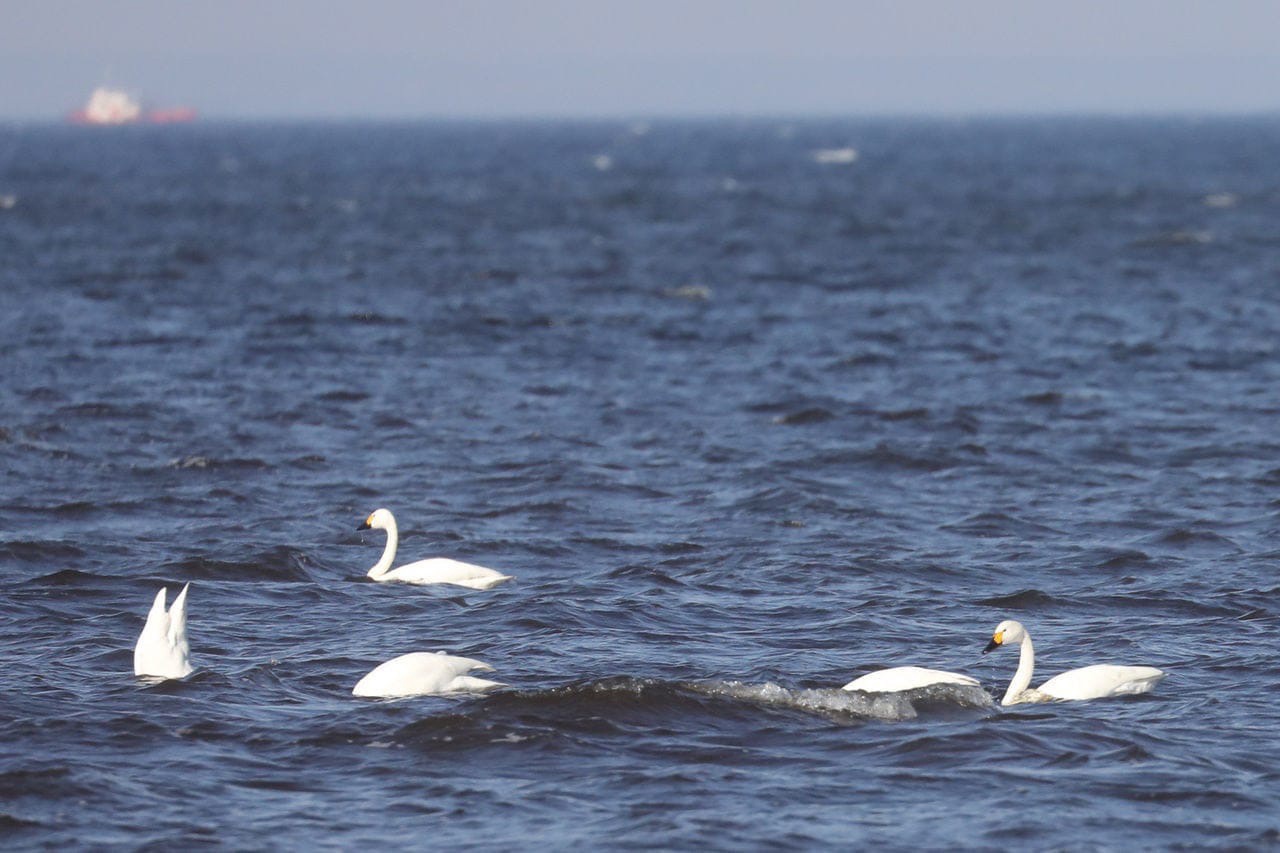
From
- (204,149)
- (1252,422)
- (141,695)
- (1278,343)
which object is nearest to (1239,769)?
(141,695)

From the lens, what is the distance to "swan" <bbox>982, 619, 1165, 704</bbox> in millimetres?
12867

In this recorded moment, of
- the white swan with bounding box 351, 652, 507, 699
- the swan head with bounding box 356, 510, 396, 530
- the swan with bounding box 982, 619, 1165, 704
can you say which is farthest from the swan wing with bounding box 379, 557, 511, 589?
the swan with bounding box 982, 619, 1165, 704

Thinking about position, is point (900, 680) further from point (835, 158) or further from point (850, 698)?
point (835, 158)

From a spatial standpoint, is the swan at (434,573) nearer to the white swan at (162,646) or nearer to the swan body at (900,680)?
the white swan at (162,646)

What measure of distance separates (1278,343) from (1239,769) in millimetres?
23148

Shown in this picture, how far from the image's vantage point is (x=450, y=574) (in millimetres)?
16469

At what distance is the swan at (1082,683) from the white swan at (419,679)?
3.80 m

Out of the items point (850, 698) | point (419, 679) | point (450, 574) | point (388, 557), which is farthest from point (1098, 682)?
point (388, 557)

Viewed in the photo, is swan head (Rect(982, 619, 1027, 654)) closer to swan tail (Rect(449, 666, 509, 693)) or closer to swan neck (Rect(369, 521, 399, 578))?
swan tail (Rect(449, 666, 509, 693))

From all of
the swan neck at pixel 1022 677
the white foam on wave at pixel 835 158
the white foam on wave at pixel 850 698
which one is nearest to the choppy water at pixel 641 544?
the white foam on wave at pixel 850 698

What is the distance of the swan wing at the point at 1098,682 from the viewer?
12859 millimetres

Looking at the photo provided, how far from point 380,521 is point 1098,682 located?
7.31 meters

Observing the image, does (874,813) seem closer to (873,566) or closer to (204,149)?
(873,566)

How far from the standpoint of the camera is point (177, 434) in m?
23.4
